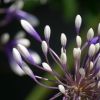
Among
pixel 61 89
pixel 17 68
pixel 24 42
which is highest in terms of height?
pixel 61 89

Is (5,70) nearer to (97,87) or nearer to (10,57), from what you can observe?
(10,57)

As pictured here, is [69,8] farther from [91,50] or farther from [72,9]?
[91,50]

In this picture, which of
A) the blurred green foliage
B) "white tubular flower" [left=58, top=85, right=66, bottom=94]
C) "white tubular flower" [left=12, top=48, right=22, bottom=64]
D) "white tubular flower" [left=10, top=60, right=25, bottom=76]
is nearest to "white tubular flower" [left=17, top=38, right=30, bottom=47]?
"white tubular flower" [left=10, top=60, right=25, bottom=76]

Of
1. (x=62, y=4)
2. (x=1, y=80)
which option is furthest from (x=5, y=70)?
(x=62, y=4)

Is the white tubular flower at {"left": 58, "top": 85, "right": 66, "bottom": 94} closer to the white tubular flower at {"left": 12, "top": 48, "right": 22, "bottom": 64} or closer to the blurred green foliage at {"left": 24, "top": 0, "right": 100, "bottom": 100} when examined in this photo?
the white tubular flower at {"left": 12, "top": 48, "right": 22, "bottom": 64}

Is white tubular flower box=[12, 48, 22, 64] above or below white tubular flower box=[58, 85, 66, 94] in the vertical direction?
above

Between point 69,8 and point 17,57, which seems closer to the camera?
point 17,57

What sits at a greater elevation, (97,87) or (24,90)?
(97,87)

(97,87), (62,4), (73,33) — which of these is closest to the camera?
(97,87)

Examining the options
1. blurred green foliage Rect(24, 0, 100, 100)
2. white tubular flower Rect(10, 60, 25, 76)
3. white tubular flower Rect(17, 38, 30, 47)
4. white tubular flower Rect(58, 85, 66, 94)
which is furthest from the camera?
blurred green foliage Rect(24, 0, 100, 100)

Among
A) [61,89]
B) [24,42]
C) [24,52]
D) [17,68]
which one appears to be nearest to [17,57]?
[24,52]

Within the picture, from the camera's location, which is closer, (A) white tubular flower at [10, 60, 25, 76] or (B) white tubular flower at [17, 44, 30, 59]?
(B) white tubular flower at [17, 44, 30, 59]
